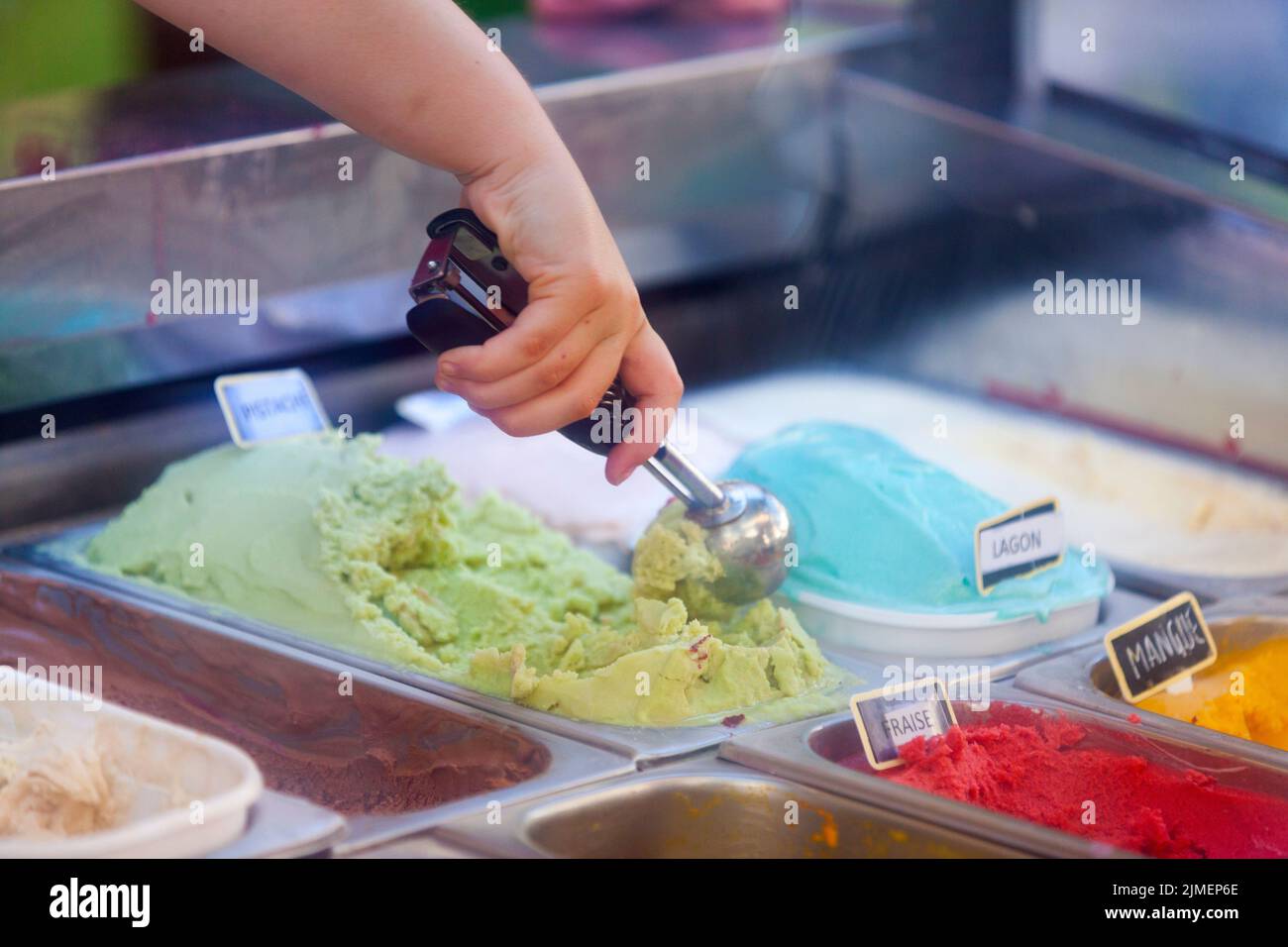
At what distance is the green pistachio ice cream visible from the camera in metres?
1.38

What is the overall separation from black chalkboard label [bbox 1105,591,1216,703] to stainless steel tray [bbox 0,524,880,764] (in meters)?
0.25

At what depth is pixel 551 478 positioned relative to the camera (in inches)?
77.2

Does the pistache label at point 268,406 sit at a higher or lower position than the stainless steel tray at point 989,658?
higher

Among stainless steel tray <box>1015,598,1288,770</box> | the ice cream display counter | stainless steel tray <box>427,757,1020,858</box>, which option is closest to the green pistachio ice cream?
the ice cream display counter

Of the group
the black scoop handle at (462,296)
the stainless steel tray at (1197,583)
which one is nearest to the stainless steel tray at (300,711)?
the black scoop handle at (462,296)

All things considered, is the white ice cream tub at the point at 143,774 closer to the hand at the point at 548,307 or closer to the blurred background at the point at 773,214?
the hand at the point at 548,307

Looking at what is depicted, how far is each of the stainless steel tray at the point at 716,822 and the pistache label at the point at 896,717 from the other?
10 cm

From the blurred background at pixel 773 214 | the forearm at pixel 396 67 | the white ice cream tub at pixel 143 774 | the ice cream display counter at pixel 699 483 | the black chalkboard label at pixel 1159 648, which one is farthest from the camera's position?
the blurred background at pixel 773 214

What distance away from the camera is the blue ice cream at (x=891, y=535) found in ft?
5.18

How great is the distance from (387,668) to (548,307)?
439 millimetres

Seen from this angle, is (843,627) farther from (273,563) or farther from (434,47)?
(434,47)

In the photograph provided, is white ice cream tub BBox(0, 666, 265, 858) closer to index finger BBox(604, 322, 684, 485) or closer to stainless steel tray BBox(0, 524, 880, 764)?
stainless steel tray BBox(0, 524, 880, 764)
